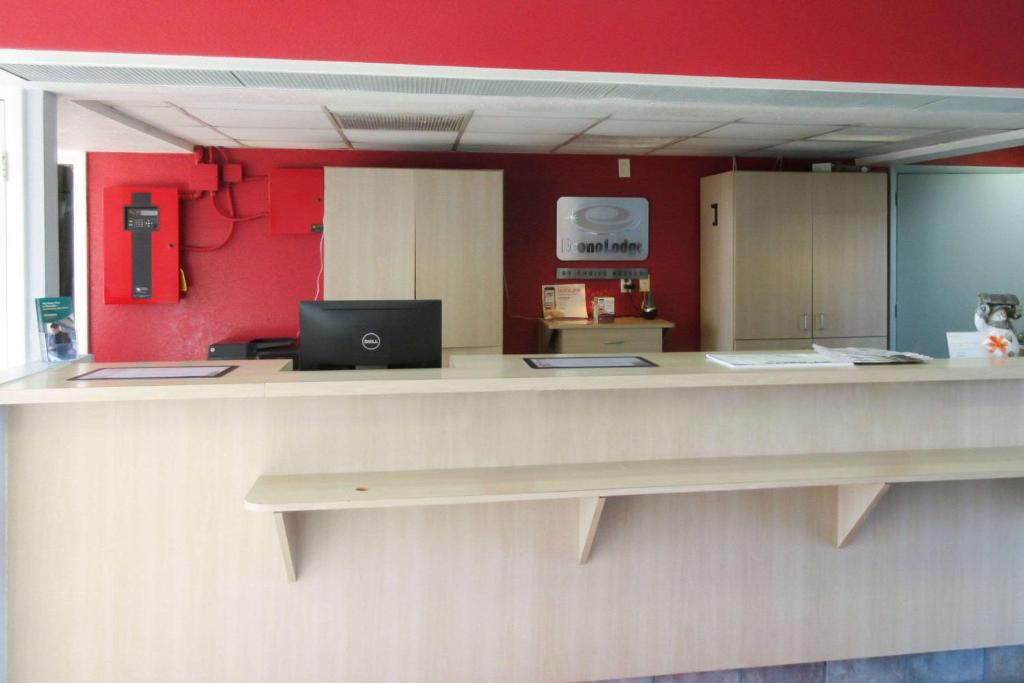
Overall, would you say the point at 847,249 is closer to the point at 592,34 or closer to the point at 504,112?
the point at 504,112

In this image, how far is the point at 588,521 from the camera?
8.74 feet

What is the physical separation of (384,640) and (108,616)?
2.82ft

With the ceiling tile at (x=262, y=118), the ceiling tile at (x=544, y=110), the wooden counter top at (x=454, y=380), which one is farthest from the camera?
the ceiling tile at (x=262, y=118)

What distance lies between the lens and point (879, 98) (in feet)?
12.2

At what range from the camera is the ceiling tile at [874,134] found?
476 centimetres

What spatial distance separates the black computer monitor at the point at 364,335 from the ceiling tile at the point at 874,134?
9.89 feet

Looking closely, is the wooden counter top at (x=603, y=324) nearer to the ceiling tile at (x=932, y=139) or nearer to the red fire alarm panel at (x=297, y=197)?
the red fire alarm panel at (x=297, y=197)

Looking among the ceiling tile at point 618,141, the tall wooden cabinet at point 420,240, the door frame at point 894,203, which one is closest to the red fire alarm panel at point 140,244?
the tall wooden cabinet at point 420,240

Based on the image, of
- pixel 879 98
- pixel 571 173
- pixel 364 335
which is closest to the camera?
pixel 364 335

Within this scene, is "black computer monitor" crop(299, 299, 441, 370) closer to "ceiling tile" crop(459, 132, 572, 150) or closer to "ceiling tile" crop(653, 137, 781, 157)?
"ceiling tile" crop(459, 132, 572, 150)

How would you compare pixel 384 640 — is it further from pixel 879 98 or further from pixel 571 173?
pixel 571 173

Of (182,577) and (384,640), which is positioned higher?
(182,577)

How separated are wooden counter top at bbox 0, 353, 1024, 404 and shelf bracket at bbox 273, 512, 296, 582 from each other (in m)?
0.38

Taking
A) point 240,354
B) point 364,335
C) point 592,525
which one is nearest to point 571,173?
point 240,354
